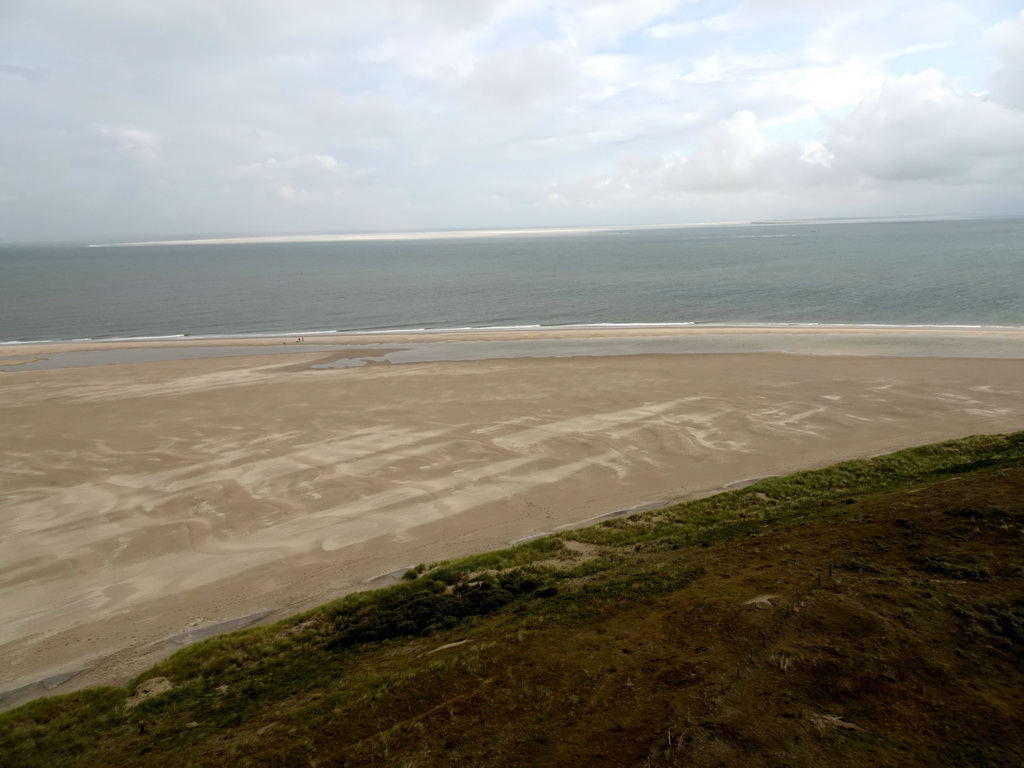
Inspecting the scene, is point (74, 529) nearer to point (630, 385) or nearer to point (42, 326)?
point (630, 385)

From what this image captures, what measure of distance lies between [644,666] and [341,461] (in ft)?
49.9

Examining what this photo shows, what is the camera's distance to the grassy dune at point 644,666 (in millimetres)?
7270

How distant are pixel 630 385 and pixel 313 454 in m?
15.6

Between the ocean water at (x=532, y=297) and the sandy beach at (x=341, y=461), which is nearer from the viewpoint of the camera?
the sandy beach at (x=341, y=461)

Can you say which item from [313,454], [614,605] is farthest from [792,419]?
[313,454]

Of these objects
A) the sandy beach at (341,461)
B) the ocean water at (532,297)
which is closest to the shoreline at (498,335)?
the ocean water at (532,297)

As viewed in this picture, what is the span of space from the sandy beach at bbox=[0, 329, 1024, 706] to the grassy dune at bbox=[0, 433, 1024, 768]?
2402 mm

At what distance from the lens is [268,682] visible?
398 inches

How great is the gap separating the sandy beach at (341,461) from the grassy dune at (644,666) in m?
2.40

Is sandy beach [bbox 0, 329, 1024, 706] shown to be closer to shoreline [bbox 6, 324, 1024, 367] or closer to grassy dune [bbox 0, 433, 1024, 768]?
grassy dune [bbox 0, 433, 1024, 768]

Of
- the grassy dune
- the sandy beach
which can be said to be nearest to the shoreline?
the sandy beach

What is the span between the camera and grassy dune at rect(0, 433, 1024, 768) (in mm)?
7270

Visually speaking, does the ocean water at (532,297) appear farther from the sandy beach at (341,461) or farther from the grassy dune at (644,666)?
the grassy dune at (644,666)

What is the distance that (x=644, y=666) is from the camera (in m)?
8.74
